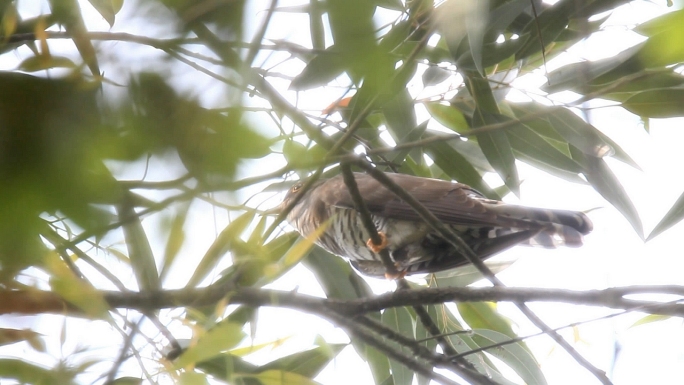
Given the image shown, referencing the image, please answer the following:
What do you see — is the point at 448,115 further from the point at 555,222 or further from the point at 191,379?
the point at 191,379

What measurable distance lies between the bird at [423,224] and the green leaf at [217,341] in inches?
39.9

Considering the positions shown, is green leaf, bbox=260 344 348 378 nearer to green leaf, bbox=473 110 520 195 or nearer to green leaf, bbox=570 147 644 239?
green leaf, bbox=473 110 520 195

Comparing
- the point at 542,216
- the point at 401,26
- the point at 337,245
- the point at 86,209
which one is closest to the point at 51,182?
the point at 86,209

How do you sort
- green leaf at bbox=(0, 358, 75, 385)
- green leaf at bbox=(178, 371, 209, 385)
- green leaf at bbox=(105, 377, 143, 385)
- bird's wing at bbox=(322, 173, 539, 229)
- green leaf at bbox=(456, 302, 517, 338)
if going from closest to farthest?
green leaf at bbox=(0, 358, 75, 385)
green leaf at bbox=(178, 371, 209, 385)
green leaf at bbox=(105, 377, 143, 385)
bird's wing at bbox=(322, 173, 539, 229)
green leaf at bbox=(456, 302, 517, 338)

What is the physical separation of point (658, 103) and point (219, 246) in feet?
4.09

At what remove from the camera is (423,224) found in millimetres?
2055

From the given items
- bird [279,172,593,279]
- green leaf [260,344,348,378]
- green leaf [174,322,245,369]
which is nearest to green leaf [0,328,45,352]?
green leaf [174,322,245,369]

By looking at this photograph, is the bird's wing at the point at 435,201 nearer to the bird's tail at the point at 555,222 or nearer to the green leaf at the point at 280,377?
the bird's tail at the point at 555,222

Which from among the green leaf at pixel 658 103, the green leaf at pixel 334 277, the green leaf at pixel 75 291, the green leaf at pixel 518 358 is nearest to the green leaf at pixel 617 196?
the green leaf at pixel 658 103

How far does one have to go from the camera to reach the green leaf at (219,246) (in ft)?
2.11

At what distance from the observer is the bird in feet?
5.80

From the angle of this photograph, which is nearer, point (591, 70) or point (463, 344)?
point (591, 70)

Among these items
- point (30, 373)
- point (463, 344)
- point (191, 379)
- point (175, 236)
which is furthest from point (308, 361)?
point (175, 236)

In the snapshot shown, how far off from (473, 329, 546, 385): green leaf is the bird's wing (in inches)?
12.9
